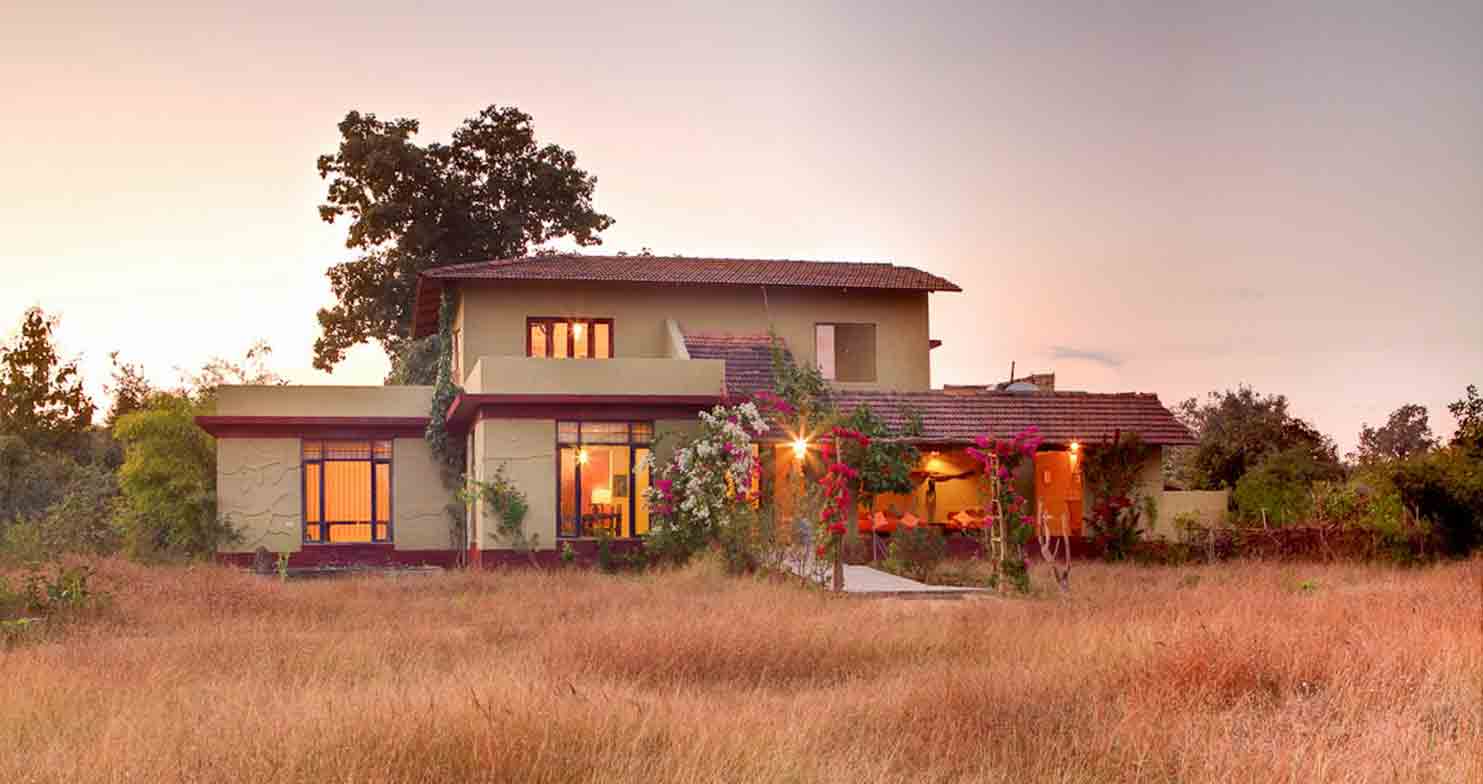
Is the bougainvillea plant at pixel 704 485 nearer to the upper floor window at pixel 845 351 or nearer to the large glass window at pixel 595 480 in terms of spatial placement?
the large glass window at pixel 595 480

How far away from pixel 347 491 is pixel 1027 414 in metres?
13.5

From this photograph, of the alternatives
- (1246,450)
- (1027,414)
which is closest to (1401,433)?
(1246,450)

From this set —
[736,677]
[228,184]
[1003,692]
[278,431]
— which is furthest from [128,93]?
[1003,692]

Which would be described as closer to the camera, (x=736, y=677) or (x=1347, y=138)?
(x=736, y=677)

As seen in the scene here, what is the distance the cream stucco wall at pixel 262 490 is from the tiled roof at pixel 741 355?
27.0 feet

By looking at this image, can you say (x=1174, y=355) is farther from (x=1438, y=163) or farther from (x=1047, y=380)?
(x=1438, y=163)

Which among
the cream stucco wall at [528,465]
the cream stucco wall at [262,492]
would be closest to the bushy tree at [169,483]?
the cream stucco wall at [262,492]

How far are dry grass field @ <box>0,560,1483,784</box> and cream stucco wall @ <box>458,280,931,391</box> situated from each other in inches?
466

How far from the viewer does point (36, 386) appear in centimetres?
3553

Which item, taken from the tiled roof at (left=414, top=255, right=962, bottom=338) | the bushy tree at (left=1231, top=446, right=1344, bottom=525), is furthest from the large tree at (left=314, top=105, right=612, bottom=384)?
the bushy tree at (left=1231, top=446, right=1344, bottom=525)

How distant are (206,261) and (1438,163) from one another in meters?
24.1

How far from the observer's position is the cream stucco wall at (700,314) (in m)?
27.3

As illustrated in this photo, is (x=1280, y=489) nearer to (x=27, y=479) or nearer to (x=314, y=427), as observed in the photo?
(x=314, y=427)

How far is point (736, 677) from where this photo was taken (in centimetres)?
1057
